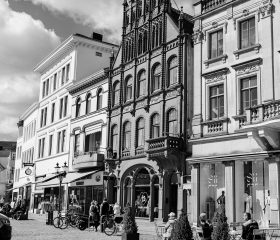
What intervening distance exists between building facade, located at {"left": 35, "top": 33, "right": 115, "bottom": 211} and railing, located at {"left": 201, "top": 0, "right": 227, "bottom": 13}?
1837 cm

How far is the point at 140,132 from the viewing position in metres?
30.6

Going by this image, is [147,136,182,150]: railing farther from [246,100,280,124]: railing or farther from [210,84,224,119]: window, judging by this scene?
[246,100,280,124]: railing

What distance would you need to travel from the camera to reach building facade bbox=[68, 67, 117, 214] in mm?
33906

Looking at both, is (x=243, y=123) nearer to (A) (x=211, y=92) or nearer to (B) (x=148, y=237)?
(A) (x=211, y=92)

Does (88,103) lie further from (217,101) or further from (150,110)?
(217,101)

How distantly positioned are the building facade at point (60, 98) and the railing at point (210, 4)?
1837cm

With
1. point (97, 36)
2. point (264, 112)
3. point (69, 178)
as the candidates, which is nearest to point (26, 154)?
point (97, 36)

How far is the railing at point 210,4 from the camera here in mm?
24156

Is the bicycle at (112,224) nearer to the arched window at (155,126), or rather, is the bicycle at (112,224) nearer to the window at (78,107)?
the arched window at (155,126)

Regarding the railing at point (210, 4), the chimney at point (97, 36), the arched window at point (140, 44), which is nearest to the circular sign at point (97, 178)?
the arched window at point (140, 44)

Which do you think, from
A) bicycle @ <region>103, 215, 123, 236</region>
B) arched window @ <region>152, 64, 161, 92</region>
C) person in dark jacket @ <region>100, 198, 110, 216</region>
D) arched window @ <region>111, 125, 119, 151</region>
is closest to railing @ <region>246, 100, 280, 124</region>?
bicycle @ <region>103, 215, 123, 236</region>

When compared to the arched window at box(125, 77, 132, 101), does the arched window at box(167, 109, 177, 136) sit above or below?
below

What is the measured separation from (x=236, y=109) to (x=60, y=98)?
81.3 feet

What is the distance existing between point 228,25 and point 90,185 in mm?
17423
